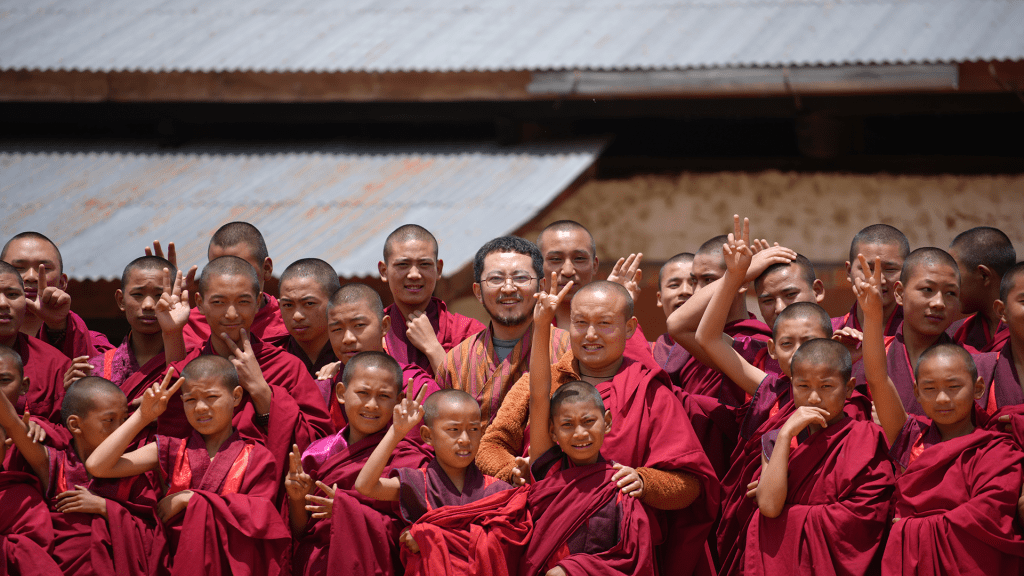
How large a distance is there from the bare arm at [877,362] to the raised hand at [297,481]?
218cm

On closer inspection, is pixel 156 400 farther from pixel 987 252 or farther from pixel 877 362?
pixel 987 252

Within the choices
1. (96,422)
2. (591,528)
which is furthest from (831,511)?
(96,422)

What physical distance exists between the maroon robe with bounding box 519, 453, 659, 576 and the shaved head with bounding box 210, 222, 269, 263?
244 cm

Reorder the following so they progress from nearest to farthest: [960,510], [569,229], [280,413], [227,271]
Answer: [960,510]
[280,413]
[227,271]
[569,229]

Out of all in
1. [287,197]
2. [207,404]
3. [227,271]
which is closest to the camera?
[207,404]

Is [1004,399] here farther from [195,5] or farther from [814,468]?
[195,5]

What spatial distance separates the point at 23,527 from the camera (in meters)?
4.04

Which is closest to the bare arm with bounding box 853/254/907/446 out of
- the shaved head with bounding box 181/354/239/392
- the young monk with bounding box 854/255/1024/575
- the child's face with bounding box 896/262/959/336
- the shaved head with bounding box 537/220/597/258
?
the young monk with bounding box 854/255/1024/575

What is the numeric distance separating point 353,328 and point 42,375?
1.41 m

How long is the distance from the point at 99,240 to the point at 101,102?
6.35ft

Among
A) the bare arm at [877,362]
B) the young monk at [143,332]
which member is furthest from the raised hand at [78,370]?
the bare arm at [877,362]

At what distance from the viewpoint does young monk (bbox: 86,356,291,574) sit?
13.2 feet

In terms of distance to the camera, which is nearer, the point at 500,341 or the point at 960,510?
the point at 960,510

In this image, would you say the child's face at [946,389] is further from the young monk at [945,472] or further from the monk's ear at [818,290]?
the monk's ear at [818,290]
